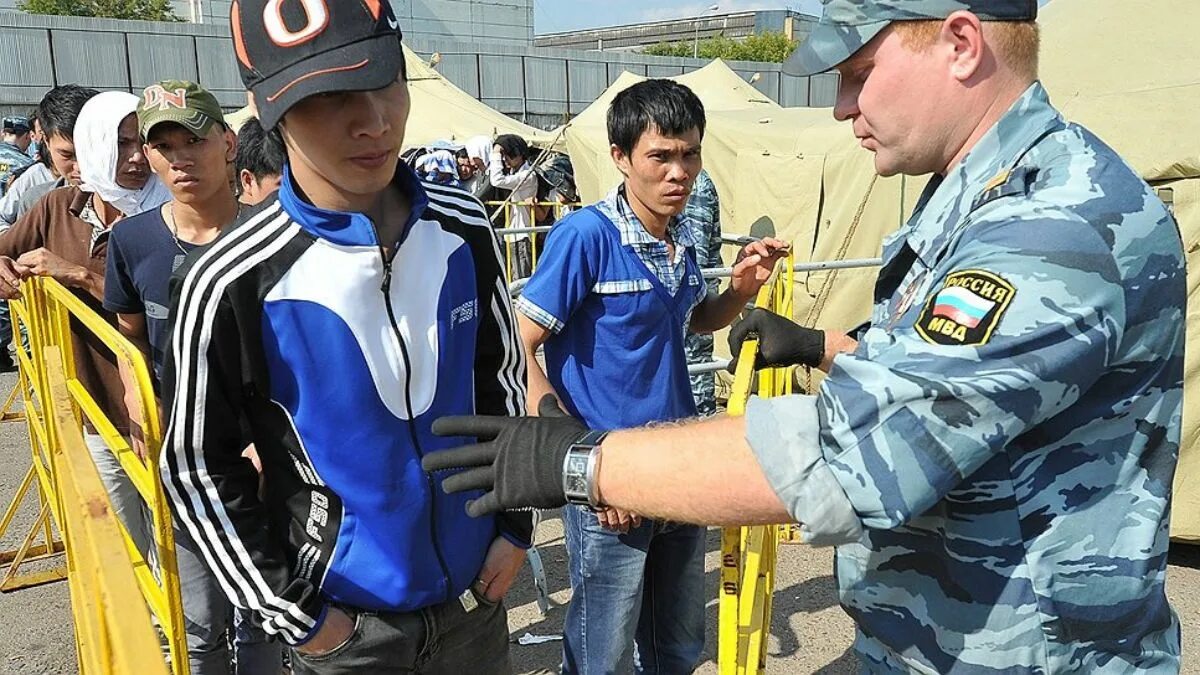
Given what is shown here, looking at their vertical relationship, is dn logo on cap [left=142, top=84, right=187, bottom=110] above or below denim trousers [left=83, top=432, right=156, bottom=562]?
above

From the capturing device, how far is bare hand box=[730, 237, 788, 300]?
2867 mm

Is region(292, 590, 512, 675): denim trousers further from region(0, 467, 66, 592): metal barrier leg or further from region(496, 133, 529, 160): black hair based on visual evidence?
region(496, 133, 529, 160): black hair

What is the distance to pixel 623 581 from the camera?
8.19 feet

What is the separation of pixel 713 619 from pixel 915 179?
4.12 meters

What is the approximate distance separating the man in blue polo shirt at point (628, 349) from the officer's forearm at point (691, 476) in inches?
43.4

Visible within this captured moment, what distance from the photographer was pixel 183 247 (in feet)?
8.58

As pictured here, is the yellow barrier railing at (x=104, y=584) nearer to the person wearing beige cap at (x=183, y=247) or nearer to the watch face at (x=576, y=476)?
the watch face at (x=576, y=476)

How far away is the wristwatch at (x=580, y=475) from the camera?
128cm

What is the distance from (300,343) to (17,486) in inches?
192

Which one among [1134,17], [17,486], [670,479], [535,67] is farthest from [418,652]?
[535,67]

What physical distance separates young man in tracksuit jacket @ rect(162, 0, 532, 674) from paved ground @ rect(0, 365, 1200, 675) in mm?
1923

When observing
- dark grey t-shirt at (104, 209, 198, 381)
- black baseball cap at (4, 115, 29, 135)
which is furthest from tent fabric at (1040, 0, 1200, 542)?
black baseball cap at (4, 115, 29, 135)

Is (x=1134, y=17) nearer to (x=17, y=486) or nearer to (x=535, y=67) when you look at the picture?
(x=17, y=486)

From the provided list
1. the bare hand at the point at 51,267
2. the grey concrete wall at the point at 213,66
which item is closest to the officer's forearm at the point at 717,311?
the bare hand at the point at 51,267
